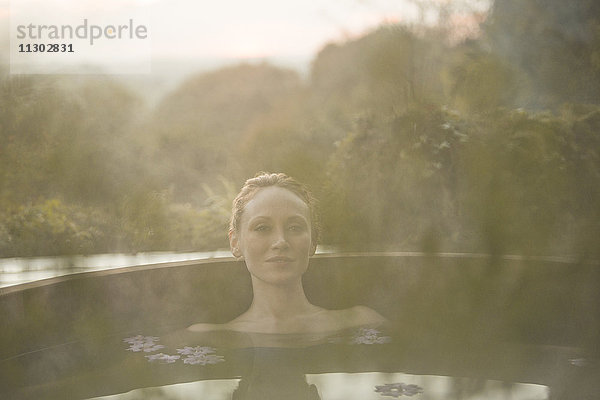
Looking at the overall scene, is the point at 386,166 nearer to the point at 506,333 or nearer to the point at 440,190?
the point at 440,190

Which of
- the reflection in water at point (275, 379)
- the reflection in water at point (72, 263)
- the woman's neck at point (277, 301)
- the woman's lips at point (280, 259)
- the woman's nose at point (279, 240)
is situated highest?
the woman's nose at point (279, 240)

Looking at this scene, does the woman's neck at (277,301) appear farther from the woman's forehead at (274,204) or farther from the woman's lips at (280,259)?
the woman's forehead at (274,204)

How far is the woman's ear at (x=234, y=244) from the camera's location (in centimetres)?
204

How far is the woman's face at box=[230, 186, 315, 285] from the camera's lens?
1.97 meters

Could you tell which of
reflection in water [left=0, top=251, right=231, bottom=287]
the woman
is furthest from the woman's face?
reflection in water [left=0, top=251, right=231, bottom=287]

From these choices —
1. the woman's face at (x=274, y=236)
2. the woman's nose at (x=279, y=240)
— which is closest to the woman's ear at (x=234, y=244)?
the woman's face at (x=274, y=236)

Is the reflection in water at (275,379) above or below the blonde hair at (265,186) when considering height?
below

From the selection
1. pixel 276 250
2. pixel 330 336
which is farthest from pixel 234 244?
pixel 330 336

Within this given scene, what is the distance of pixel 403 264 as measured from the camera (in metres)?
2.22

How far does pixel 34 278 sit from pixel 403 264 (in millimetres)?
1046

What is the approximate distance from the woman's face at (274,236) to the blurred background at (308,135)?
13 cm

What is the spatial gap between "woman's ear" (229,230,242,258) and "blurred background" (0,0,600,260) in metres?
0.08

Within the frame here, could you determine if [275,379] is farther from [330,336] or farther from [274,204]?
[274,204]

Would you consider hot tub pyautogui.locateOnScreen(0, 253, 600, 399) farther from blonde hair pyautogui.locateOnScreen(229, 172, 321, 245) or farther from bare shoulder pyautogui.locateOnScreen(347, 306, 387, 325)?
blonde hair pyautogui.locateOnScreen(229, 172, 321, 245)
